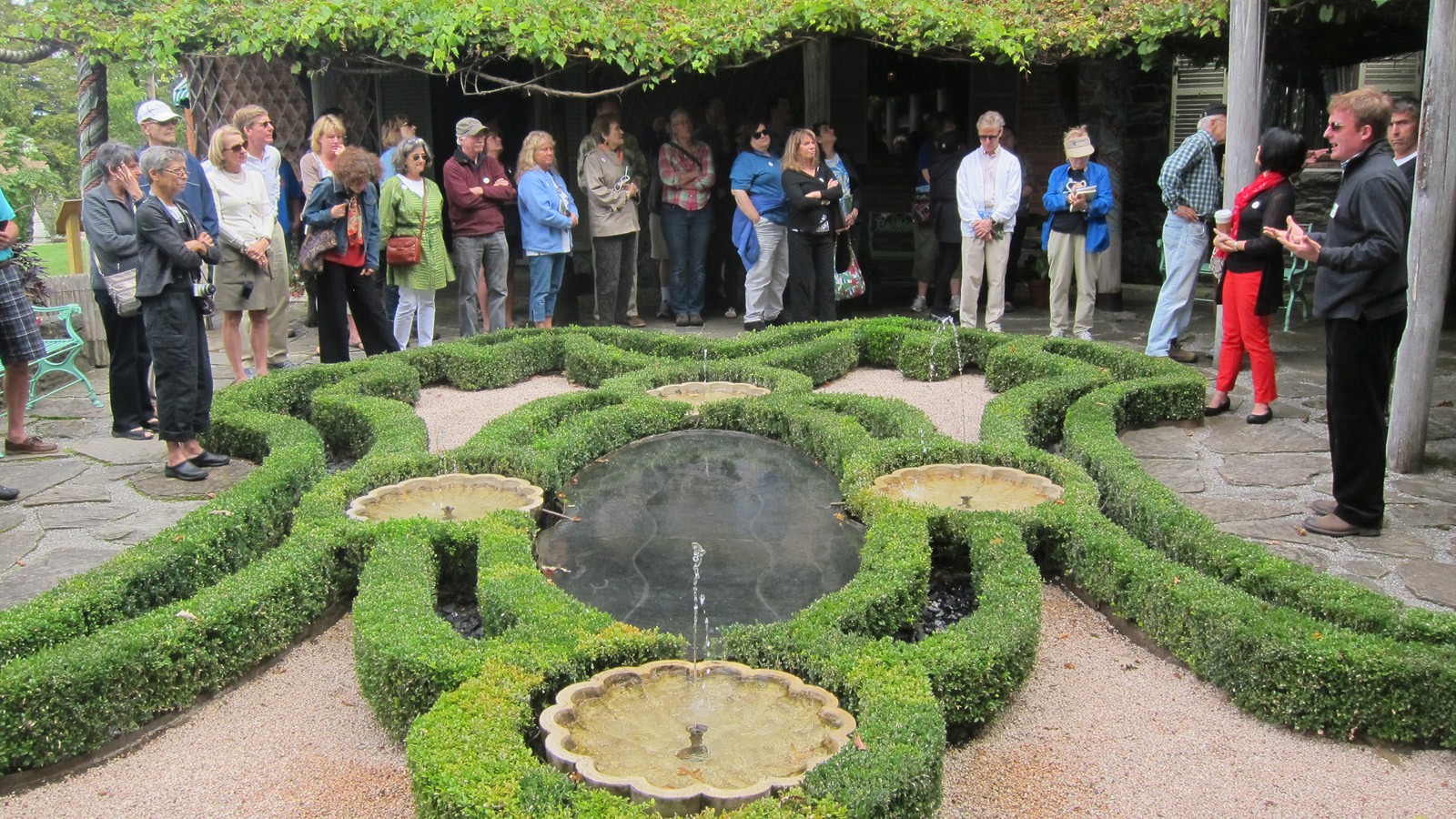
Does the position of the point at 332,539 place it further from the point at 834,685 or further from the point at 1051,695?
the point at 1051,695

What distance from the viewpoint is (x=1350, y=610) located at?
4656mm

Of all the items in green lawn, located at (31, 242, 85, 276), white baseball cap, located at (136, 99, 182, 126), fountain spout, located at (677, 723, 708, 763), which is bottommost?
fountain spout, located at (677, 723, 708, 763)

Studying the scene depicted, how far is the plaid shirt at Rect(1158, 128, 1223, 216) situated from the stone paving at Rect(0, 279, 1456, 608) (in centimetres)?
125

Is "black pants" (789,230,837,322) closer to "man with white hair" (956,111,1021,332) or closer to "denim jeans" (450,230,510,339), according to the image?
"man with white hair" (956,111,1021,332)

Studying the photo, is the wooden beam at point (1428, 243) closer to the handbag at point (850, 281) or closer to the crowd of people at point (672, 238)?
the crowd of people at point (672, 238)

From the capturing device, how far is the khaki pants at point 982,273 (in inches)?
399

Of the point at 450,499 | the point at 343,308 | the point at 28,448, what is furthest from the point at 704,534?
the point at 28,448

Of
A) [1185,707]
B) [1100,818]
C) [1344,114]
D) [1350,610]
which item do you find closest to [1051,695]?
[1185,707]

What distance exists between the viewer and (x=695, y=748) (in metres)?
3.95

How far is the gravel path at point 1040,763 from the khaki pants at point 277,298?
473 centimetres

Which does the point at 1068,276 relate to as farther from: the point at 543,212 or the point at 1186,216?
the point at 543,212

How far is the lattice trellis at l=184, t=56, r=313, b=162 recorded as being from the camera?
12164mm

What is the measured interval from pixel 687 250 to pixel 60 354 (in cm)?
522

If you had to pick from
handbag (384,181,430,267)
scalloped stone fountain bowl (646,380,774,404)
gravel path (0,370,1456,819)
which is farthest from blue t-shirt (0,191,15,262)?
scalloped stone fountain bowl (646,380,774,404)
